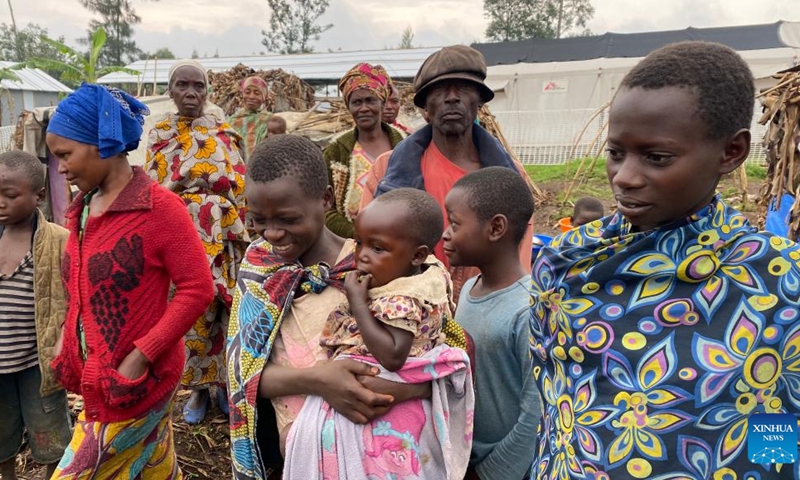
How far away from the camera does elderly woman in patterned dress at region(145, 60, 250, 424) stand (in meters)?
3.89

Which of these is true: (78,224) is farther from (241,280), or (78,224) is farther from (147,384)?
(241,280)

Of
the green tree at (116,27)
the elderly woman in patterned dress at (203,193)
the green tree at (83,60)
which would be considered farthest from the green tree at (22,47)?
the elderly woman in patterned dress at (203,193)

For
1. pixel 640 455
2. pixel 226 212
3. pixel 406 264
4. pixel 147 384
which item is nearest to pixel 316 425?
pixel 406 264

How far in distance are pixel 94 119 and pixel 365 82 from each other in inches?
82.2

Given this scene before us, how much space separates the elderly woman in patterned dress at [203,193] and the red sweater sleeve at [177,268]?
157 cm

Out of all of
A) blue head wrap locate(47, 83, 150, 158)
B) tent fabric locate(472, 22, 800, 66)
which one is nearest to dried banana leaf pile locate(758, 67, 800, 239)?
blue head wrap locate(47, 83, 150, 158)

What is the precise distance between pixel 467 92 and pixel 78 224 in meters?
1.79

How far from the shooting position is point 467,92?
2.64 meters

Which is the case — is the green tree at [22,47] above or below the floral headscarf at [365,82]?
above

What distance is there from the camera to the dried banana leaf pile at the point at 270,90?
1227 centimetres

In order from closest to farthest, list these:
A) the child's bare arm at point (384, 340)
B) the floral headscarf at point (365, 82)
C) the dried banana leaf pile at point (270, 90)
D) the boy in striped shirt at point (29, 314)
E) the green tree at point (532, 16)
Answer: the child's bare arm at point (384, 340)
the boy in striped shirt at point (29, 314)
the floral headscarf at point (365, 82)
the dried banana leaf pile at point (270, 90)
the green tree at point (532, 16)

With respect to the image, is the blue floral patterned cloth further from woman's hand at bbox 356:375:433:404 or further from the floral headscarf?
the floral headscarf

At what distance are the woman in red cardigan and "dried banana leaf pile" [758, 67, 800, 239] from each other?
330 centimetres

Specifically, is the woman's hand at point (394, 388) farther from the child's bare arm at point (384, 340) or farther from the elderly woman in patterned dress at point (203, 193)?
the elderly woman in patterned dress at point (203, 193)
